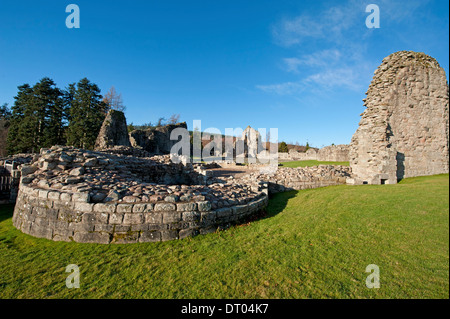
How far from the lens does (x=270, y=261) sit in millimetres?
3459

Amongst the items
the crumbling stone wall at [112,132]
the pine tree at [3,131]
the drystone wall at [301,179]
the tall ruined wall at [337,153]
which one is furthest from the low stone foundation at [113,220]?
the pine tree at [3,131]

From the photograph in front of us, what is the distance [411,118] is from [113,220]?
12483 mm

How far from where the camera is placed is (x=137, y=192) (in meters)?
5.04

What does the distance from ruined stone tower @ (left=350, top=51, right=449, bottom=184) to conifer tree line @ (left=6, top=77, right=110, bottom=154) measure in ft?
102

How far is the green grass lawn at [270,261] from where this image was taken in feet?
8.68

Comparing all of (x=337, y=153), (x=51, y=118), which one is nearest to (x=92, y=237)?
(x=337, y=153)

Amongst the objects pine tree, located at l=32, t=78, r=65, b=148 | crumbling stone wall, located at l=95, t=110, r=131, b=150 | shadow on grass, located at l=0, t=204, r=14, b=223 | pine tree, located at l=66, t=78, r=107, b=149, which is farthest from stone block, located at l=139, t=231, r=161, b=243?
pine tree, located at l=32, t=78, r=65, b=148

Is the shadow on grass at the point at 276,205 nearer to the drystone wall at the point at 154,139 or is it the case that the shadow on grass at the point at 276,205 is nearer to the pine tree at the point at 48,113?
the drystone wall at the point at 154,139

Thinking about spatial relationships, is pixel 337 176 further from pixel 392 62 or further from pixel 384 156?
pixel 392 62

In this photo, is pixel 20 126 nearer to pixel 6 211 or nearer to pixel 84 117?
pixel 84 117

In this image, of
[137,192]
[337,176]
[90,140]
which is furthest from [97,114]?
[337,176]

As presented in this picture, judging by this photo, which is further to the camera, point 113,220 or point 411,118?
point 411,118

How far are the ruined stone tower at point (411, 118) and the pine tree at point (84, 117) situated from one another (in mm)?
30902

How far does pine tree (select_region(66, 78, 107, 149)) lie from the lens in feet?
83.7
